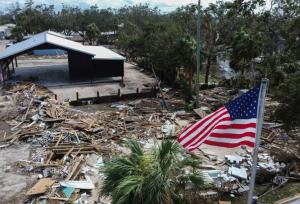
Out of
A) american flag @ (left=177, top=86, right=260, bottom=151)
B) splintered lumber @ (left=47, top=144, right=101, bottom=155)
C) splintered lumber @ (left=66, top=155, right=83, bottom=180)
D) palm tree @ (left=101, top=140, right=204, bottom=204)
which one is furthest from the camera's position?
splintered lumber @ (left=47, top=144, right=101, bottom=155)

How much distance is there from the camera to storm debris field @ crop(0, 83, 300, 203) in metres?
13.4

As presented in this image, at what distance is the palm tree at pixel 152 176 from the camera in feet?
24.9

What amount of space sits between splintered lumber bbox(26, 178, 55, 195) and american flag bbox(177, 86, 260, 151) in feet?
22.8

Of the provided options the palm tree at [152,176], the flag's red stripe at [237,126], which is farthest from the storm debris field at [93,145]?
the flag's red stripe at [237,126]

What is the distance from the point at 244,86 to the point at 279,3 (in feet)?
32.7

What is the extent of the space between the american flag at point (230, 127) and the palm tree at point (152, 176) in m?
0.53

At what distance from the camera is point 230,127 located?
317 inches

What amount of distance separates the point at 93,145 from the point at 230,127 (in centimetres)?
1049

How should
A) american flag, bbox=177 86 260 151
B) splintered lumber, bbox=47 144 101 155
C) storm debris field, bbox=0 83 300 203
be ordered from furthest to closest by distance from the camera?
splintered lumber, bbox=47 144 101 155 < storm debris field, bbox=0 83 300 203 < american flag, bbox=177 86 260 151

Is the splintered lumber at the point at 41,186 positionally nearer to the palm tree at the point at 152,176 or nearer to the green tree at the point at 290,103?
the palm tree at the point at 152,176

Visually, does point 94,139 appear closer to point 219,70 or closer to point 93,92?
point 93,92

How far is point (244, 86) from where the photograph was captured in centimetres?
3125

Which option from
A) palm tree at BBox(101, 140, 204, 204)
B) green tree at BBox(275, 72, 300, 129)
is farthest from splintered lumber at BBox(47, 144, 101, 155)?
green tree at BBox(275, 72, 300, 129)

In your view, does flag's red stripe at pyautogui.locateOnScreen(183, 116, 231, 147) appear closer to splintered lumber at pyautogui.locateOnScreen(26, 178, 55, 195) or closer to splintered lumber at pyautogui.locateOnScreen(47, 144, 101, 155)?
splintered lumber at pyautogui.locateOnScreen(26, 178, 55, 195)
